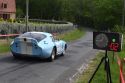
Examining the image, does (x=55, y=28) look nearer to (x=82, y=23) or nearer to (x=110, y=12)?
(x=110, y=12)

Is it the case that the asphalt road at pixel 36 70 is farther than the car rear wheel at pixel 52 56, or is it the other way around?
the car rear wheel at pixel 52 56

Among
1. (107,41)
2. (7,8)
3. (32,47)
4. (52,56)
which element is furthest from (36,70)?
(7,8)

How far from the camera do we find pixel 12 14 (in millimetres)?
93375

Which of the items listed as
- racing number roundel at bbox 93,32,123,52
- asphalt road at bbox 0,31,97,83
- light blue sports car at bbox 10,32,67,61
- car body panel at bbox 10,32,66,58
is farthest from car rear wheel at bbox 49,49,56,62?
racing number roundel at bbox 93,32,123,52

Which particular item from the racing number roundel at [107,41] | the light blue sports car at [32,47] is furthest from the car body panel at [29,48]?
the racing number roundel at [107,41]

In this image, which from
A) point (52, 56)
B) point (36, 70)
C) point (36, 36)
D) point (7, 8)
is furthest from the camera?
point (7, 8)

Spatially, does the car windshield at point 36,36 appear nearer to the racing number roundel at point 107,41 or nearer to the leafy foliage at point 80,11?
the racing number roundel at point 107,41

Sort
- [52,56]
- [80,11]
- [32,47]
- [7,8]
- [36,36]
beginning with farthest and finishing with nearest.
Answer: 1. [80,11]
2. [7,8]
3. [52,56]
4. [36,36]
5. [32,47]

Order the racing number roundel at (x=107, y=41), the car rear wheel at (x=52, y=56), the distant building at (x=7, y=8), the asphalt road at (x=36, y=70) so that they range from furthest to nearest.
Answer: the distant building at (x=7, y=8) < the car rear wheel at (x=52, y=56) < the asphalt road at (x=36, y=70) < the racing number roundel at (x=107, y=41)

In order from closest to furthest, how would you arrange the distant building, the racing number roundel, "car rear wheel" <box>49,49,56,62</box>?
the racing number roundel, "car rear wheel" <box>49,49,56,62</box>, the distant building

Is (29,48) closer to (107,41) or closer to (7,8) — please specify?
(107,41)

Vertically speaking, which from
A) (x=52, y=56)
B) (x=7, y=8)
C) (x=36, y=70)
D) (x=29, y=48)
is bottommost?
(x=36, y=70)

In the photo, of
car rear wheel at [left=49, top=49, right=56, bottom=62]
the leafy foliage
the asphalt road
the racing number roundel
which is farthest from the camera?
the leafy foliage

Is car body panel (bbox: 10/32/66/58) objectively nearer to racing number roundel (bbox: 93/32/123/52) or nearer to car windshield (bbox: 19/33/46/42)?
car windshield (bbox: 19/33/46/42)
